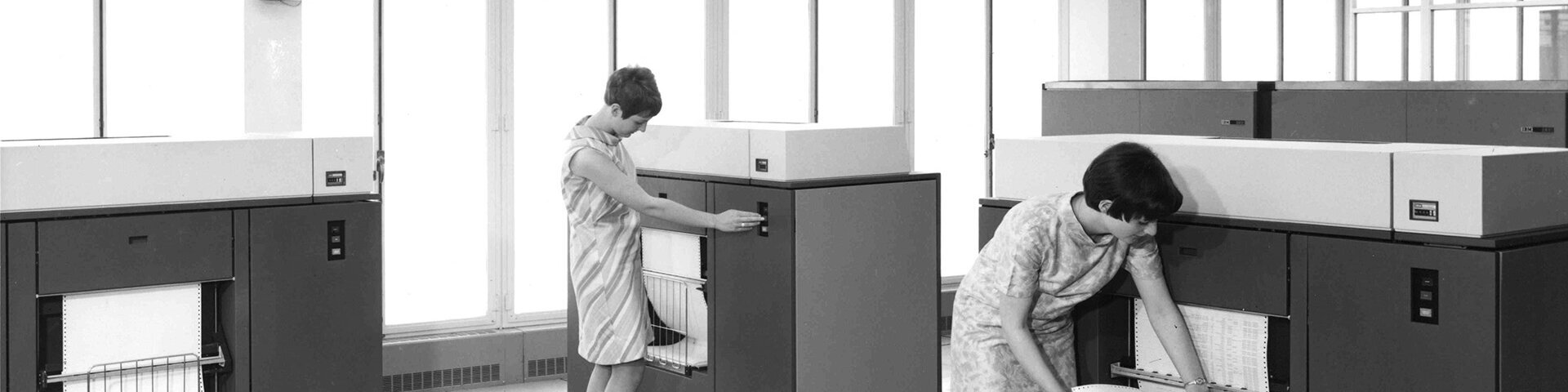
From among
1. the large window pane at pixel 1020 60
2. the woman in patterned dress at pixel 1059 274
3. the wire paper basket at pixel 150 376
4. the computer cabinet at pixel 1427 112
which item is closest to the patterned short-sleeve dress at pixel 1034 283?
the woman in patterned dress at pixel 1059 274

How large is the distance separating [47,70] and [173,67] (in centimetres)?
47

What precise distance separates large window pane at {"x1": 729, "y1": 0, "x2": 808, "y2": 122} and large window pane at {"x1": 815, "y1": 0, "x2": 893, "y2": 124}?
101mm

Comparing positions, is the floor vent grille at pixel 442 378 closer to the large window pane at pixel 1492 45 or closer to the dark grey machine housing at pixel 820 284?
the dark grey machine housing at pixel 820 284

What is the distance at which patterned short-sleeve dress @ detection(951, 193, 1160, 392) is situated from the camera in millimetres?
3006

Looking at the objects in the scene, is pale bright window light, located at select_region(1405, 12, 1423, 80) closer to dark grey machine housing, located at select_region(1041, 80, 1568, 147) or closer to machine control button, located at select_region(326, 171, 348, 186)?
dark grey machine housing, located at select_region(1041, 80, 1568, 147)

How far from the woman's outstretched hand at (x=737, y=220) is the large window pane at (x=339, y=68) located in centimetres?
250

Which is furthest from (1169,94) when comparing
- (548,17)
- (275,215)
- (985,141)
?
(275,215)

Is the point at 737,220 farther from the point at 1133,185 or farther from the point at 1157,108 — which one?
the point at 1157,108

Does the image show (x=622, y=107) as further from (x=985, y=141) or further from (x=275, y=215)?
(x=985, y=141)

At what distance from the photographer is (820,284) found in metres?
4.67

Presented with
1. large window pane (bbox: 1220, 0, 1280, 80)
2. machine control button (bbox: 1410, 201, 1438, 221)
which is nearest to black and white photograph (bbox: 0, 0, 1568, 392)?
machine control button (bbox: 1410, 201, 1438, 221)

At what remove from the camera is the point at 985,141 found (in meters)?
8.77

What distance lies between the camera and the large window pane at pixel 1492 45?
8.68 m

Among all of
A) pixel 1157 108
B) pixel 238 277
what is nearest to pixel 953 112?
pixel 1157 108
